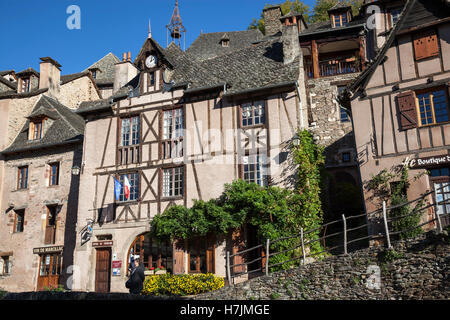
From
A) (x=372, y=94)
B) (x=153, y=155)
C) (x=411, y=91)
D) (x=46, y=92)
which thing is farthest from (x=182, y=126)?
(x=46, y=92)

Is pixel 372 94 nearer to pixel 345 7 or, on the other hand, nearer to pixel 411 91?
pixel 411 91

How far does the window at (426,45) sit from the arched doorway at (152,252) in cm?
1055

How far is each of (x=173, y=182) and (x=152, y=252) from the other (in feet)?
8.76

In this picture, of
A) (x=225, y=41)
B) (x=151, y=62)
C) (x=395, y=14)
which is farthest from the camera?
(x=225, y=41)

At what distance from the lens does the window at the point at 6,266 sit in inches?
777

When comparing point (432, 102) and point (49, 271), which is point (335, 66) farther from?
point (49, 271)

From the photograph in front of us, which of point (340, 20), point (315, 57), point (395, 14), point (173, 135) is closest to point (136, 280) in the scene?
point (173, 135)

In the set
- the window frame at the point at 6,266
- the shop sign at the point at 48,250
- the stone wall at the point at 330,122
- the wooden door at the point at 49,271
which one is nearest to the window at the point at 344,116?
the stone wall at the point at 330,122

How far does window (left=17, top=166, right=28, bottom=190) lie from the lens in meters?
20.8

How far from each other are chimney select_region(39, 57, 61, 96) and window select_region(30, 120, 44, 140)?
114 inches

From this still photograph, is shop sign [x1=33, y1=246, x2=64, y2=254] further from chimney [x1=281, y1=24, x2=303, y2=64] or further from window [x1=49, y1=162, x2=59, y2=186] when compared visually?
chimney [x1=281, y1=24, x2=303, y2=64]

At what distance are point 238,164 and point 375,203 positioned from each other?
4760 mm

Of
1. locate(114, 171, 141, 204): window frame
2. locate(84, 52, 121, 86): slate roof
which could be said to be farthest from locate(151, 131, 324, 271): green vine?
locate(84, 52, 121, 86): slate roof

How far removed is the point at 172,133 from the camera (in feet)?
56.7
